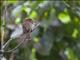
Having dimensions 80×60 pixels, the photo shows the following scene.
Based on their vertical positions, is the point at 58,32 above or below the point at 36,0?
below

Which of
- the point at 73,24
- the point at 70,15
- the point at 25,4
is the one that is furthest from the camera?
the point at 73,24

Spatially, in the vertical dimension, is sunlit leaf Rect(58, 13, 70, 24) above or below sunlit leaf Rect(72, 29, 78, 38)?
above

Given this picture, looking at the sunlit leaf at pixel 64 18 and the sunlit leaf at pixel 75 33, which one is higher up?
the sunlit leaf at pixel 64 18

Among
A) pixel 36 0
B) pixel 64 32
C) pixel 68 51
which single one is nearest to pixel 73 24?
pixel 64 32

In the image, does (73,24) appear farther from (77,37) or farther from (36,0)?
(36,0)

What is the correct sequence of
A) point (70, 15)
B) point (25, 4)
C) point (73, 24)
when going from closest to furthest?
1. point (25, 4)
2. point (70, 15)
3. point (73, 24)

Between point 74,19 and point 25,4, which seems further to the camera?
point 74,19

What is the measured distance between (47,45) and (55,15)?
0.75 ft

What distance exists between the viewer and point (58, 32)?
1.99 m

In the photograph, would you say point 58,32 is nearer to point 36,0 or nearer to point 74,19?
point 74,19

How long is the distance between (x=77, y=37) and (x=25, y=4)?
0.43 metres

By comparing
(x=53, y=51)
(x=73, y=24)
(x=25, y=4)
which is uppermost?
(x=25, y=4)

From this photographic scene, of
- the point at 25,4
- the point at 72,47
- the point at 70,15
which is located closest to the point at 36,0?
the point at 25,4

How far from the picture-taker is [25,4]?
64.1 inches
